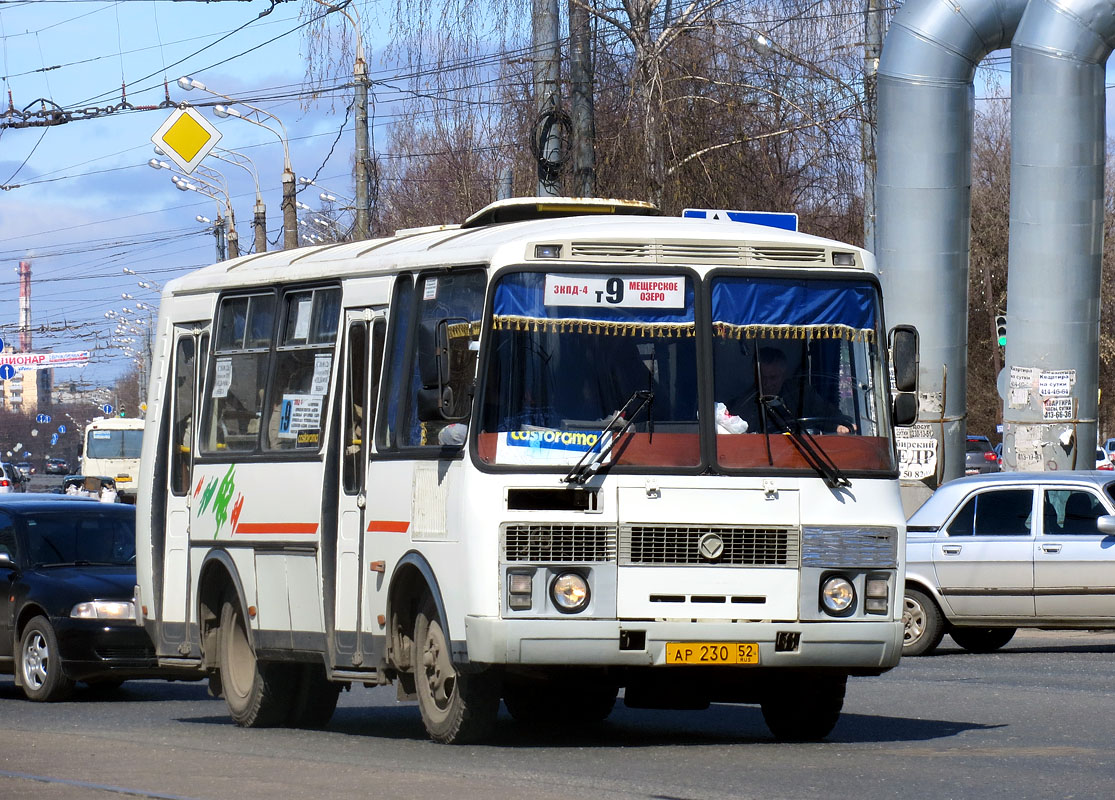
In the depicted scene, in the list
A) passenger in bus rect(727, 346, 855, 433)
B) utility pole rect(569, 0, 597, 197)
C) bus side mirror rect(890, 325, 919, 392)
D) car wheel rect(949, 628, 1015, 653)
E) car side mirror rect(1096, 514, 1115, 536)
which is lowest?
car wheel rect(949, 628, 1015, 653)

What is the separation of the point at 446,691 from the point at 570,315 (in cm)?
206

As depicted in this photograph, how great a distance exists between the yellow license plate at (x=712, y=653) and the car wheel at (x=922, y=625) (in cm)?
836

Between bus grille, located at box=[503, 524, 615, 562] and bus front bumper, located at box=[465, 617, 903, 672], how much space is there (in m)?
0.32

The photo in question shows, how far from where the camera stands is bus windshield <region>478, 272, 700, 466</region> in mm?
10633

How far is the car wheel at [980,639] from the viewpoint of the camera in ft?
64.9

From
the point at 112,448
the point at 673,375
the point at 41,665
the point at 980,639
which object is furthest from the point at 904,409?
the point at 112,448

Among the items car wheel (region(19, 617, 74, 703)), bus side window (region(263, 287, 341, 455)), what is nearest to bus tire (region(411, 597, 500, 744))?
bus side window (region(263, 287, 341, 455))

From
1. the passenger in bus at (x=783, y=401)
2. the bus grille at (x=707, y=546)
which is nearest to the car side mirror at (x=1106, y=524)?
the passenger in bus at (x=783, y=401)

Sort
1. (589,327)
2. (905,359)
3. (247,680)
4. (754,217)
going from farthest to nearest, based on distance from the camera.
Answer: (754,217)
(247,680)
(905,359)
(589,327)

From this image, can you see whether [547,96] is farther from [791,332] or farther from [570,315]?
[570,315]

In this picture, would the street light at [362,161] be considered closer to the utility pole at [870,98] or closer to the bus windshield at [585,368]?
the utility pole at [870,98]

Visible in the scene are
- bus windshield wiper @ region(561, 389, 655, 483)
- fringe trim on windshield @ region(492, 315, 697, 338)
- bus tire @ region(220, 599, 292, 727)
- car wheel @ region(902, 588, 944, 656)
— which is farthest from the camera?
car wheel @ region(902, 588, 944, 656)

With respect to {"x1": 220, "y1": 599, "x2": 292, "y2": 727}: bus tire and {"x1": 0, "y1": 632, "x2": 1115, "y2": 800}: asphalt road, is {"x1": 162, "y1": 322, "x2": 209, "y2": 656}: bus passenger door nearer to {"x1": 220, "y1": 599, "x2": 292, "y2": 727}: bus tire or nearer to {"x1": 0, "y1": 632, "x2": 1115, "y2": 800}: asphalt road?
{"x1": 220, "y1": 599, "x2": 292, "y2": 727}: bus tire

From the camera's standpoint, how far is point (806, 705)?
11.7 meters
